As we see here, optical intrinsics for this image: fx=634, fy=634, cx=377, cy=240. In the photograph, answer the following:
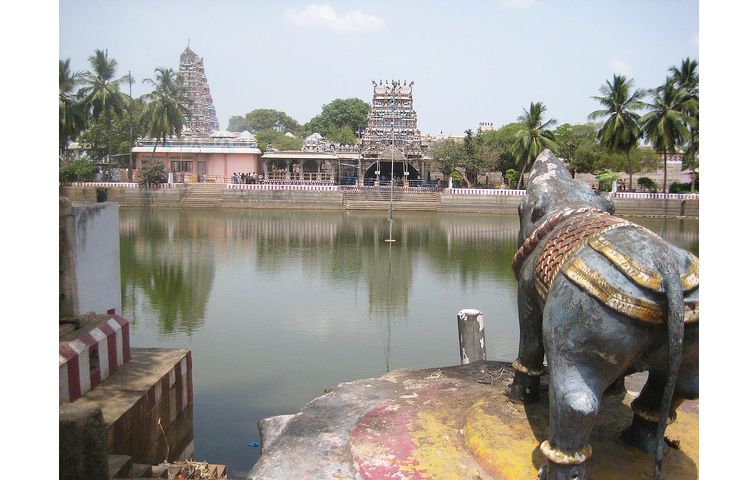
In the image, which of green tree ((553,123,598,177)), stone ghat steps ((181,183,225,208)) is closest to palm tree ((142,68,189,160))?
stone ghat steps ((181,183,225,208))

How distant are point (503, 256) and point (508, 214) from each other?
1360 cm

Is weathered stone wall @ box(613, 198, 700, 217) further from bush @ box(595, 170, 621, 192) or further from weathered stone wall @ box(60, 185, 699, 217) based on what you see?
bush @ box(595, 170, 621, 192)

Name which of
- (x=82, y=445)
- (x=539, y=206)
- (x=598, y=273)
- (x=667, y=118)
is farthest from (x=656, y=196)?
(x=82, y=445)

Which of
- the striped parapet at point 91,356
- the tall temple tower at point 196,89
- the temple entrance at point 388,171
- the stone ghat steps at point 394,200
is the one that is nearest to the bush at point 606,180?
the stone ghat steps at point 394,200

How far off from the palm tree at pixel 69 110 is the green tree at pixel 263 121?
61614 millimetres

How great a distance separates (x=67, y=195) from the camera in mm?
4789

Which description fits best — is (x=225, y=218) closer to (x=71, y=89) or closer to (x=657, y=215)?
(x=657, y=215)

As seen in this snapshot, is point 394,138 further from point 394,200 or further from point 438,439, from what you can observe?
point 438,439

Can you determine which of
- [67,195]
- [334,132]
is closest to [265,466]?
[67,195]

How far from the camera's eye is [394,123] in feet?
131

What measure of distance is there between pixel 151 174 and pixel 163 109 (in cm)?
621

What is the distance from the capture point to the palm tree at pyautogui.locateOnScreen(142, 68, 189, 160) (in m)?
36.3

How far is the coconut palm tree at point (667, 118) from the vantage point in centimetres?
2820

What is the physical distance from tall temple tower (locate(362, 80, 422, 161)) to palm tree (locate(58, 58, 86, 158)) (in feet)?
107
